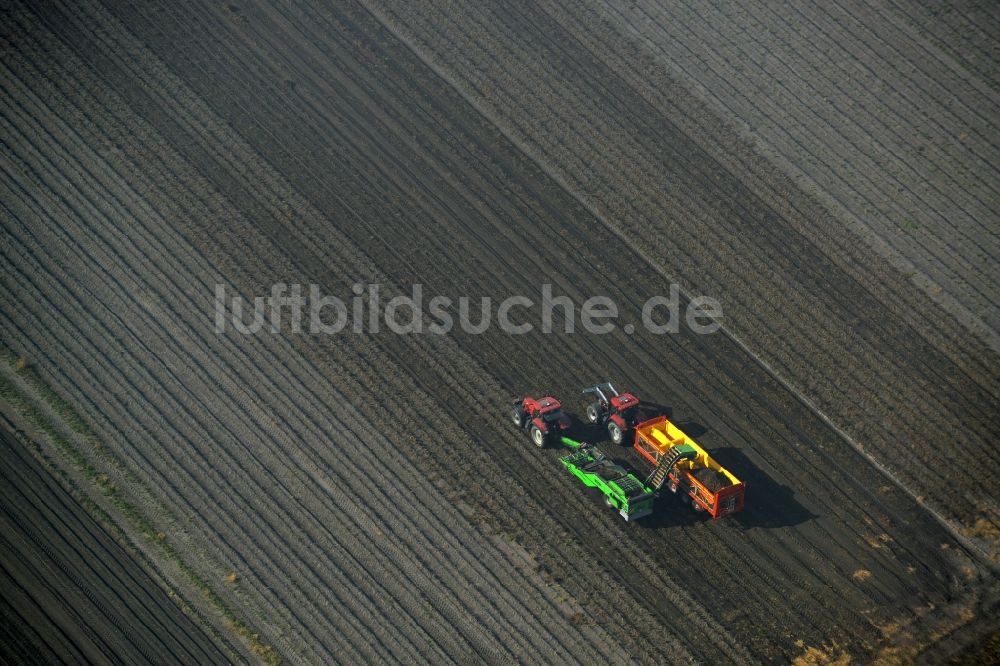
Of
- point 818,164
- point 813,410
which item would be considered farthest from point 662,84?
→ point 813,410

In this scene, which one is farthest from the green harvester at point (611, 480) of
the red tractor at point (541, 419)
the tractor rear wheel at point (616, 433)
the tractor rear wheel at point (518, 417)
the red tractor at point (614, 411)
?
the tractor rear wheel at point (518, 417)

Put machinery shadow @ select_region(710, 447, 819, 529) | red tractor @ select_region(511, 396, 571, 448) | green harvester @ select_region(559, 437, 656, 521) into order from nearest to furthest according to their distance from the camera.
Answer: green harvester @ select_region(559, 437, 656, 521) → machinery shadow @ select_region(710, 447, 819, 529) → red tractor @ select_region(511, 396, 571, 448)

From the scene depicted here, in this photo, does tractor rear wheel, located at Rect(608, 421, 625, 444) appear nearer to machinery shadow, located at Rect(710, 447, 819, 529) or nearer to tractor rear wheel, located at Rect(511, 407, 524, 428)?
tractor rear wheel, located at Rect(511, 407, 524, 428)

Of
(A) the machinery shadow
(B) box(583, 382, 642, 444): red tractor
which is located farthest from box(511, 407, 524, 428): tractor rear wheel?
(A) the machinery shadow

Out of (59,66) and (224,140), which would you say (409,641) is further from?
(59,66)

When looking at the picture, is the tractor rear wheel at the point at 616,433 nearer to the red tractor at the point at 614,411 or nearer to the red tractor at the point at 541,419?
the red tractor at the point at 614,411
